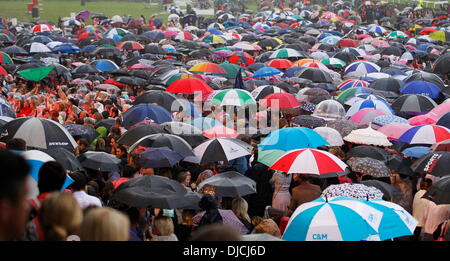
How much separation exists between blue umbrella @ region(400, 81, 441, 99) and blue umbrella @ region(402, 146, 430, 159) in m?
5.88

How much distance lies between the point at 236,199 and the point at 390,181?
2685 millimetres

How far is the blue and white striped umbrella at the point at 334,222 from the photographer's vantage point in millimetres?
6043

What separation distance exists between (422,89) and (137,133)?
7951 mm

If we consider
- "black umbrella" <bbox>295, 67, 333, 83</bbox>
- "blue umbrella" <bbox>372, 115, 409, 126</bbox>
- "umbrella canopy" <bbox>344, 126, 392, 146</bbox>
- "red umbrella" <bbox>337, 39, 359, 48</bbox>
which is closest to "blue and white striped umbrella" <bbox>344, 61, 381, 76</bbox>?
"black umbrella" <bbox>295, 67, 333, 83</bbox>

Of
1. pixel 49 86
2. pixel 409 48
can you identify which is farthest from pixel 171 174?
pixel 409 48

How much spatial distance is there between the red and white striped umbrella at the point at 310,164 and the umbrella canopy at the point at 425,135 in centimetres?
246

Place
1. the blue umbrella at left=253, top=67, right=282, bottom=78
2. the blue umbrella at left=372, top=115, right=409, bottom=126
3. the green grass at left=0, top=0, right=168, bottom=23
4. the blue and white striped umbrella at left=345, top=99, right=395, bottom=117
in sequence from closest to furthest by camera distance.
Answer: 1. the blue umbrella at left=372, top=115, right=409, bottom=126
2. the blue and white striped umbrella at left=345, top=99, right=395, bottom=117
3. the blue umbrella at left=253, top=67, right=282, bottom=78
4. the green grass at left=0, top=0, right=168, bottom=23

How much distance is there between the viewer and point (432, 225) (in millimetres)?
7707

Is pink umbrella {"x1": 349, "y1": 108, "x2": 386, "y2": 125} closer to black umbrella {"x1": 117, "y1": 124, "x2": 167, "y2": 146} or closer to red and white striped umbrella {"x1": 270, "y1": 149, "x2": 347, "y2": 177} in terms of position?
black umbrella {"x1": 117, "y1": 124, "x2": 167, "y2": 146}

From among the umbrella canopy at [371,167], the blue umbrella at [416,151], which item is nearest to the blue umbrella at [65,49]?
the blue umbrella at [416,151]

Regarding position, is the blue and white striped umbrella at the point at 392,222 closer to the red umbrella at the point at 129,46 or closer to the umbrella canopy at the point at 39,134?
the umbrella canopy at the point at 39,134

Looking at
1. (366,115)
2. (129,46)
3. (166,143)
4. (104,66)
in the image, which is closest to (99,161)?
(166,143)

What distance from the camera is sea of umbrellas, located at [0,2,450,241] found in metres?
6.91
